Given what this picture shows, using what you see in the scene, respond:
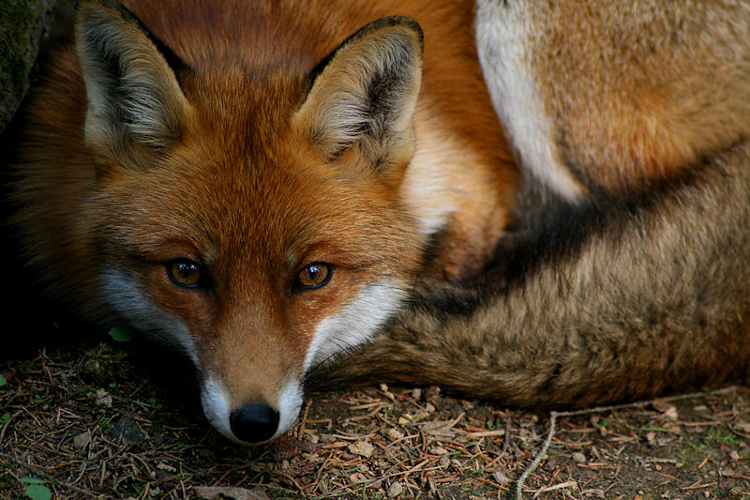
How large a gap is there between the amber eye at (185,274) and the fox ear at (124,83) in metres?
0.40

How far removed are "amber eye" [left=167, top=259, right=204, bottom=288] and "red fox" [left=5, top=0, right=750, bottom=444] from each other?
0.01 metres

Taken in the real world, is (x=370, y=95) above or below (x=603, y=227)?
above

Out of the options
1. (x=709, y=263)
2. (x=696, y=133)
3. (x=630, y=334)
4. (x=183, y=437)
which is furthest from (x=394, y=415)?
(x=696, y=133)

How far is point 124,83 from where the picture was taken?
2.18 metres

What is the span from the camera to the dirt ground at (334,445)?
85.3 inches

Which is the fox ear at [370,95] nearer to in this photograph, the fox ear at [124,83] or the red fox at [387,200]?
the red fox at [387,200]

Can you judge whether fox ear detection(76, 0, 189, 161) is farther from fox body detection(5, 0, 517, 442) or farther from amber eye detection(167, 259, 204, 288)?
amber eye detection(167, 259, 204, 288)

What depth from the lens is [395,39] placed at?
2154 millimetres

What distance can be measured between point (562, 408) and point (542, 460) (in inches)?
9.8

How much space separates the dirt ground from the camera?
2.17 meters

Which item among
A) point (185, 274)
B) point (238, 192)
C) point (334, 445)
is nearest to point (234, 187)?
point (238, 192)

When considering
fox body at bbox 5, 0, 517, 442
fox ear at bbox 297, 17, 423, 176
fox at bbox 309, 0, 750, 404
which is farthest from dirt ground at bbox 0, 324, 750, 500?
fox ear at bbox 297, 17, 423, 176

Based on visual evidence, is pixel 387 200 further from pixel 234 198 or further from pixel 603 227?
pixel 603 227

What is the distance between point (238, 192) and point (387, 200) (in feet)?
1.89
